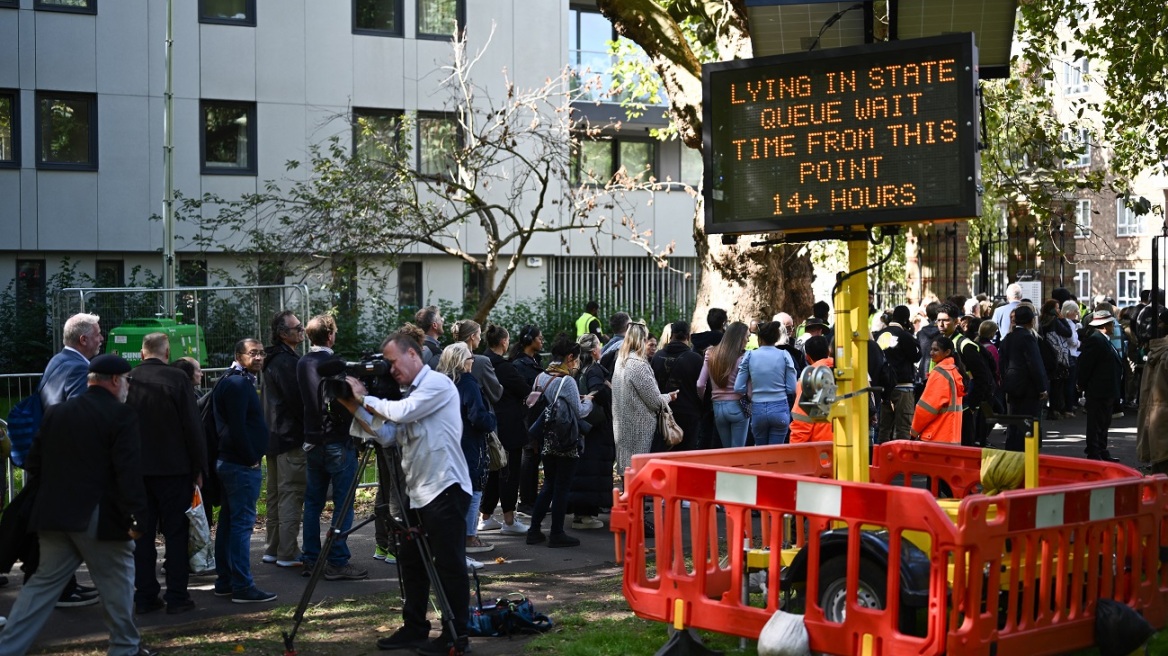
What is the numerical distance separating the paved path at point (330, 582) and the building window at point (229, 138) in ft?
55.0

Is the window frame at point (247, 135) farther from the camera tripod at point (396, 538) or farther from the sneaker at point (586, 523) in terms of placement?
the camera tripod at point (396, 538)

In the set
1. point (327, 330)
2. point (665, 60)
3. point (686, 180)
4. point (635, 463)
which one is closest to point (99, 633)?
point (327, 330)

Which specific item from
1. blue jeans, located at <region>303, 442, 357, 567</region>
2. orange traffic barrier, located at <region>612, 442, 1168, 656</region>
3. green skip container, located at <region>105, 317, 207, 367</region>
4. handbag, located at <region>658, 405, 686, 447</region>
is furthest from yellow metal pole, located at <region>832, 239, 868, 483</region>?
green skip container, located at <region>105, 317, 207, 367</region>

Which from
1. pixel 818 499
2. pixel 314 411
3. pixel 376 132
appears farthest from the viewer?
pixel 376 132

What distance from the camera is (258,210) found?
27.2 metres

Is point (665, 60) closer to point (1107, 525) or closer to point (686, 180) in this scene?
point (1107, 525)

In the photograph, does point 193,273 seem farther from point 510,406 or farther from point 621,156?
point 510,406

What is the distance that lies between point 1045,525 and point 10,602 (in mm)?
7132

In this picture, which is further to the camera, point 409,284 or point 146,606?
point 409,284

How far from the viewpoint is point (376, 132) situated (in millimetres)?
25938

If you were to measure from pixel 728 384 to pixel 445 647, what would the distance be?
5.68 metres

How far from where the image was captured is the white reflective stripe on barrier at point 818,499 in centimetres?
672

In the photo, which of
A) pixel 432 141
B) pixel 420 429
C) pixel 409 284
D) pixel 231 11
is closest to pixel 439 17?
pixel 432 141

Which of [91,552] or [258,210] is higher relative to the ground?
[258,210]
